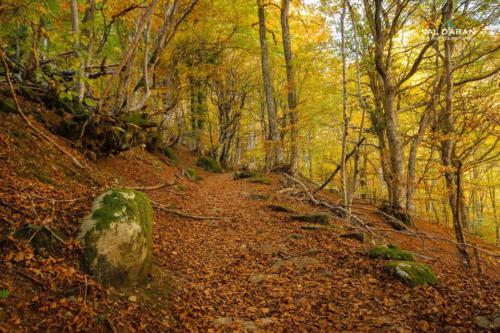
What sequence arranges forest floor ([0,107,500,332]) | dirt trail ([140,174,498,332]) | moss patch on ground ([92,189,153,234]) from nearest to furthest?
forest floor ([0,107,500,332])
dirt trail ([140,174,498,332])
moss patch on ground ([92,189,153,234])

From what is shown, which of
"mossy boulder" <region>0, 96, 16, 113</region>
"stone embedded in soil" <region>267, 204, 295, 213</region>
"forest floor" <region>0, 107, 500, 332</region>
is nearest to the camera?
"forest floor" <region>0, 107, 500, 332</region>

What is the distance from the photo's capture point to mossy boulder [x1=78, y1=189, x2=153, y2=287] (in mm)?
3334

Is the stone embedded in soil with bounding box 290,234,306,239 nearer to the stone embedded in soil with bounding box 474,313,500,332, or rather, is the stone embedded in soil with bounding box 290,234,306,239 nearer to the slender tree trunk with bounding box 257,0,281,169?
the stone embedded in soil with bounding box 474,313,500,332

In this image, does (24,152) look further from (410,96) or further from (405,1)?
(410,96)

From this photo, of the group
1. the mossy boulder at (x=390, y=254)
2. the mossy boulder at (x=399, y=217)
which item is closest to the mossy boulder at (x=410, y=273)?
the mossy boulder at (x=390, y=254)

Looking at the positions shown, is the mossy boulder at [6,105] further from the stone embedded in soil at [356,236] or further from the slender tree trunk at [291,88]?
the slender tree trunk at [291,88]

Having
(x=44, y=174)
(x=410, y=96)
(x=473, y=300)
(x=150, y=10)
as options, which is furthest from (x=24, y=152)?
(x=410, y=96)

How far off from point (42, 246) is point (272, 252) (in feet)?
13.3

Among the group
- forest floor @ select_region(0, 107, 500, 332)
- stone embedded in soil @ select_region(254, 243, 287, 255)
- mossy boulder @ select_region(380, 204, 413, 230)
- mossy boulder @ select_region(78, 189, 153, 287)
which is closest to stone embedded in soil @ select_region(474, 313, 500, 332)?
forest floor @ select_region(0, 107, 500, 332)

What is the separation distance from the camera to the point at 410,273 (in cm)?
429

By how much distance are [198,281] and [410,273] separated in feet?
11.3

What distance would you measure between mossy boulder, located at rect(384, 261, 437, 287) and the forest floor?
14 centimetres

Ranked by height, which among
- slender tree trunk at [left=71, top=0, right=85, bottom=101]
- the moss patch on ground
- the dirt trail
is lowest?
the dirt trail

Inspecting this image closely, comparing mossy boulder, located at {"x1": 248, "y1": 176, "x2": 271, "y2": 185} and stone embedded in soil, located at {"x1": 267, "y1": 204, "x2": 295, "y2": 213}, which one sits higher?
mossy boulder, located at {"x1": 248, "y1": 176, "x2": 271, "y2": 185}
